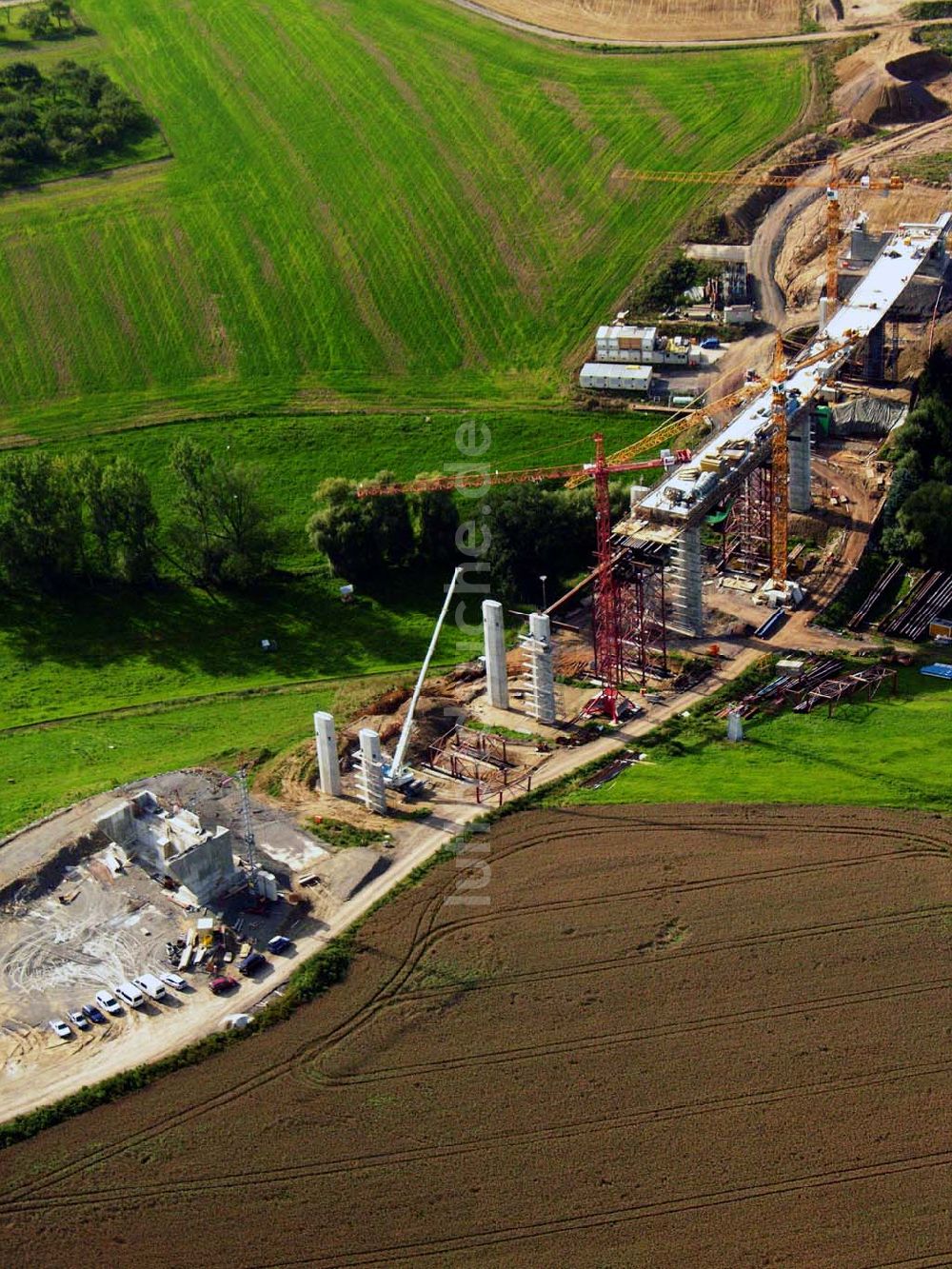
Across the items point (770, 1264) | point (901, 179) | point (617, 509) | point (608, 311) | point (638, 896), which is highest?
point (901, 179)

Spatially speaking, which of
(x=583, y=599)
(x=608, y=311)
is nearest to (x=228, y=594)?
(x=583, y=599)

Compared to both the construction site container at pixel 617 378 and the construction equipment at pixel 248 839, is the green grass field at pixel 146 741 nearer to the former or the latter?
the construction equipment at pixel 248 839

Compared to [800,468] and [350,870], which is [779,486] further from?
[350,870]

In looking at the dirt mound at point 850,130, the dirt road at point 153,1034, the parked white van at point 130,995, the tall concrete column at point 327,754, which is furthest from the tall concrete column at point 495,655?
the dirt mound at point 850,130

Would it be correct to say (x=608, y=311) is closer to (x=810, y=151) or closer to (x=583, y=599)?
(x=810, y=151)

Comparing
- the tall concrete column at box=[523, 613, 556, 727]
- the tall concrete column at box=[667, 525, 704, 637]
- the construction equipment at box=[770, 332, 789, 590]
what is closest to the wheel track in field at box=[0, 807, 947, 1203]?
the tall concrete column at box=[523, 613, 556, 727]

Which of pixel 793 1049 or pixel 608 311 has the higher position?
pixel 608 311

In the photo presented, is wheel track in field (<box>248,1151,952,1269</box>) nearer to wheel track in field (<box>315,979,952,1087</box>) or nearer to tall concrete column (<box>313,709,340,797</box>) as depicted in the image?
wheel track in field (<box>315,979,952,1087</box>)
